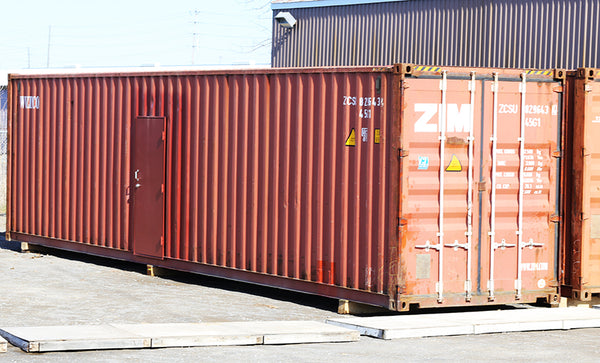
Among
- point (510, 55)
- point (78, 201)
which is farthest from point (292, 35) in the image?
point (78, 201)

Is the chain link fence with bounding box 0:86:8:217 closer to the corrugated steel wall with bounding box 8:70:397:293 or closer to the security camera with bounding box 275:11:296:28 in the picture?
the security camera with bounding box 275:11:296:28

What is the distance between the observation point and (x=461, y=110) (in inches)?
491

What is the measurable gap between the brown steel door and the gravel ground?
0.56m

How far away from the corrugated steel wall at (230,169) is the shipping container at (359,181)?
24mm

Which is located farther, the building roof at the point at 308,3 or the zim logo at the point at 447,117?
the building roof at the point at 308,3

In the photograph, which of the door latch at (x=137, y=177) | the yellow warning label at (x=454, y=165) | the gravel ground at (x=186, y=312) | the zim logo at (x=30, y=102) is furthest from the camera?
the zim logo at (x=30, y=102)

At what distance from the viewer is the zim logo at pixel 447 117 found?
12.3 metres

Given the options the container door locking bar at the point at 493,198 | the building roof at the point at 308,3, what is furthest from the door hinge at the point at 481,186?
the building roof at the point at 308,3

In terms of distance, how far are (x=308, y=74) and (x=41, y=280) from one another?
4.96 metres

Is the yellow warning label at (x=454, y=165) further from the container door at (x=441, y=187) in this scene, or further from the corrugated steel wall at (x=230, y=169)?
the corrugated steel wall at (x=230, y=169)

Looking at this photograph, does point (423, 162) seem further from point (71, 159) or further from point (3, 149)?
point (3, 149)

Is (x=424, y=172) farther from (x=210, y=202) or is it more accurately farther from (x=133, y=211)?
(x=133, y=211)

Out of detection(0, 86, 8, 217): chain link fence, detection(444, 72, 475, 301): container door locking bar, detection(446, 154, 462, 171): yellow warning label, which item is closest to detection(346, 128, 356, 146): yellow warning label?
detection(446, 154, 462, 171): yellow warning label

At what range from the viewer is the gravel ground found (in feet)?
32.3
